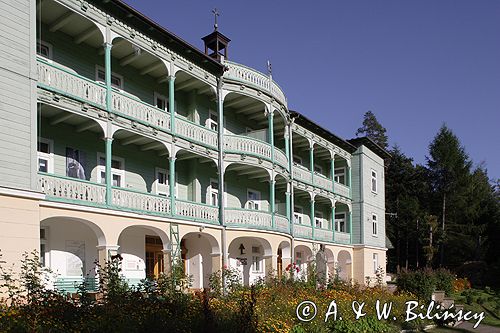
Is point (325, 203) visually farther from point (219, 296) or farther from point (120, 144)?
point (219, 296)

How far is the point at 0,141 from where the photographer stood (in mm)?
13906

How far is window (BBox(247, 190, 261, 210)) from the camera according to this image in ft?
91.0

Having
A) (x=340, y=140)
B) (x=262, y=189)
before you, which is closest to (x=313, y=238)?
(x=262, y=189)

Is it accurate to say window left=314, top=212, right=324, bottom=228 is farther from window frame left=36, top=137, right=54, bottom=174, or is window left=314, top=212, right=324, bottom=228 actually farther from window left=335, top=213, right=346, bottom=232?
window frame left=36, top=137, right=54, bottom=174

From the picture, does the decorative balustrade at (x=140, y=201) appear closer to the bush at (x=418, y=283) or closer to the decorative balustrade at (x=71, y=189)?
the decorative balustrade at (x=71, y=189)

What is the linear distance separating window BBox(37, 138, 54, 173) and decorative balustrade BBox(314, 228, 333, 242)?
1805 centimetres

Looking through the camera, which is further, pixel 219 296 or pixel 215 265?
pixel 215 265

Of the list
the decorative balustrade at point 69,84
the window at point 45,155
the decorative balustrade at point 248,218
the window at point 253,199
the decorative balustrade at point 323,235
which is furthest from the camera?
the decorative balustrade at point 323,235

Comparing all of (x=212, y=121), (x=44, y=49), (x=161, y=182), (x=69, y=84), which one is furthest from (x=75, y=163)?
(x=212, y=121)

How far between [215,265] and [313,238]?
982 cm

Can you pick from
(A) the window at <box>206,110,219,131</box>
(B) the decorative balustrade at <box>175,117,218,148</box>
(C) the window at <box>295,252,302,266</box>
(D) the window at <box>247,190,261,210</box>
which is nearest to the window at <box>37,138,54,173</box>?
(B) the decorative balustrade at <box>175,117,218,148</box>

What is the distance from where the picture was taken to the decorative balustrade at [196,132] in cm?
2140

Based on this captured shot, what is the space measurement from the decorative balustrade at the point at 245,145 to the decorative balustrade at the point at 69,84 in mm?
7382

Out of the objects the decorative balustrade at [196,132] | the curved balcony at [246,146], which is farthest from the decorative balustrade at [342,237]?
the decorative balustrade at [196,132]
